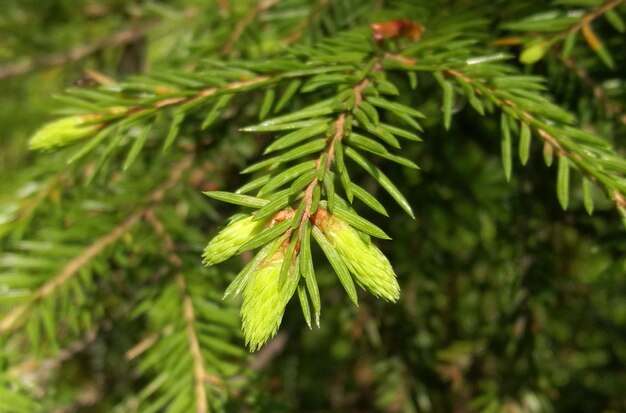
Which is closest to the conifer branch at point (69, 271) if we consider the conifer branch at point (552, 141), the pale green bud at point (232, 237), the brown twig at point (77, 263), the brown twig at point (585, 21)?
the brown twig at point (77, 263)

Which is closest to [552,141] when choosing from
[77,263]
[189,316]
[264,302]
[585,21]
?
[585,21]

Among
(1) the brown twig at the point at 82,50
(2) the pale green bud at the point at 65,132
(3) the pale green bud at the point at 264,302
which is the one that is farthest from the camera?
(1) the brown twig at the point at 82,50

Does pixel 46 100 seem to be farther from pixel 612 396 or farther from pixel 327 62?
pixel 612 396

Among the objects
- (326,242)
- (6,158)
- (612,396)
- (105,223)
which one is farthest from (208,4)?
(612,396)

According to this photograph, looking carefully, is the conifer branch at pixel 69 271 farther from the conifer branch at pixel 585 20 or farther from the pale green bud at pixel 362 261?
the conifer branch at pixel 585 20

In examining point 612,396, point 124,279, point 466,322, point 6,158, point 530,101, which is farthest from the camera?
point 6,158

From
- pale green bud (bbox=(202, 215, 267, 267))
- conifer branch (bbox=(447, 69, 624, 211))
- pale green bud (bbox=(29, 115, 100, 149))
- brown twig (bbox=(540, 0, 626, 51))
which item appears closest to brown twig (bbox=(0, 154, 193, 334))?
pale green bud (bbox=(29, 115, 100, 149))

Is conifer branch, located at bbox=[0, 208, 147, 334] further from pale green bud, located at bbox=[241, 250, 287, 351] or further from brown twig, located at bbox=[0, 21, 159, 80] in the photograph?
brown twig, located at bbox=[0, 21, 159, 80]
